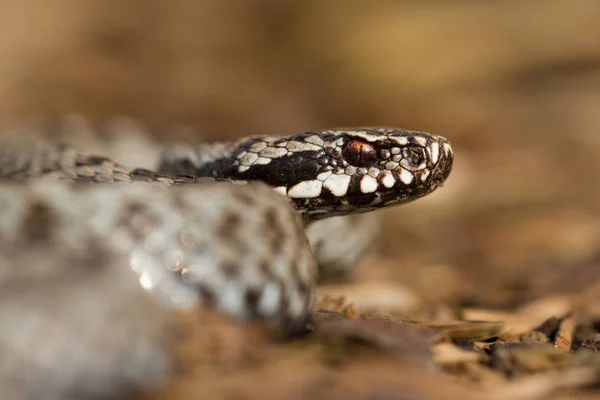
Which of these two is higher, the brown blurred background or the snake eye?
the brown blurred background

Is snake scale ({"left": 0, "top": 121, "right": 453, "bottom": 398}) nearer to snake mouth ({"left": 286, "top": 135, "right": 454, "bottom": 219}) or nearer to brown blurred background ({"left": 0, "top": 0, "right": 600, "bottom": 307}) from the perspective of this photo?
snake mouth ({"left": 286, "top": 135, "right": 454, "bottom": 219})

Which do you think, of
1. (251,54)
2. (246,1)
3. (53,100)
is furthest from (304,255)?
(246,1)

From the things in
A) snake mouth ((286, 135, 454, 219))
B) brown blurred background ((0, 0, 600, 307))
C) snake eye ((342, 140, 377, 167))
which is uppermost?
brown blurred background ((0, 0, 600, 307))

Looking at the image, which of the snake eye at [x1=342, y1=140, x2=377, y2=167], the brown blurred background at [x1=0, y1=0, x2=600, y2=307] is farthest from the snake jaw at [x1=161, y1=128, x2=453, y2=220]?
the brown blurred background at [x1=0, y1=0, x2=600, y2=307]

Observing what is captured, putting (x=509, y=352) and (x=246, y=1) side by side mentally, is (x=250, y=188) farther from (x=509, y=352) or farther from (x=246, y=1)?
(x=246, y=1)

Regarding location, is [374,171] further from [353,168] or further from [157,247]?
[157,247]

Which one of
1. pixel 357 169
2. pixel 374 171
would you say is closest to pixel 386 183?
pixel 374 171

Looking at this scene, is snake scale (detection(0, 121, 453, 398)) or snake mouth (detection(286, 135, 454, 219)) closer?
snake scale (detection(0, 121, 453, 398))

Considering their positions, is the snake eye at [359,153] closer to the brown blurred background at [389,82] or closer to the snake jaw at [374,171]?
the snake jaw at [374,171]
